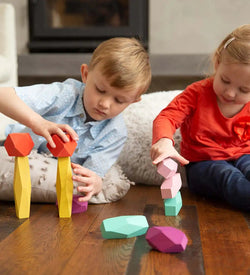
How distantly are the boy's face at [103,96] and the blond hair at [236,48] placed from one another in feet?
0.94

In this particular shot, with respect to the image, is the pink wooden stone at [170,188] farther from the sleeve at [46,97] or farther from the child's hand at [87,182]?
the sleeve at [46,97]

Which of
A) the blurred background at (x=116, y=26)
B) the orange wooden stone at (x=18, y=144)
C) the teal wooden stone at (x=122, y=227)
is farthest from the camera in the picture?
the blurred background at (x=116, y=26)

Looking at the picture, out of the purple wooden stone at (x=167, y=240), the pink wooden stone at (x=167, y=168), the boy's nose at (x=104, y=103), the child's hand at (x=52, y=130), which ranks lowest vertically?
the purple wooden stone at (x=167, y=240)

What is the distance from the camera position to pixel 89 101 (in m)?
1.31

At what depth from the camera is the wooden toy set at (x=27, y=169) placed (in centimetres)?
107

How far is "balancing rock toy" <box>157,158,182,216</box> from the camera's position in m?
1.09

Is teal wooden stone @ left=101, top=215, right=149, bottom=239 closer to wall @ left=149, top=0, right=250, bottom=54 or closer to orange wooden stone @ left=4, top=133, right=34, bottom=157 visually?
orange wooden stone @ left=4, top=133, right=34, bottom=157

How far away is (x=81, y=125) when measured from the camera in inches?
55.2

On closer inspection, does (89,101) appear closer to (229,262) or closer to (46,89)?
(46,89)

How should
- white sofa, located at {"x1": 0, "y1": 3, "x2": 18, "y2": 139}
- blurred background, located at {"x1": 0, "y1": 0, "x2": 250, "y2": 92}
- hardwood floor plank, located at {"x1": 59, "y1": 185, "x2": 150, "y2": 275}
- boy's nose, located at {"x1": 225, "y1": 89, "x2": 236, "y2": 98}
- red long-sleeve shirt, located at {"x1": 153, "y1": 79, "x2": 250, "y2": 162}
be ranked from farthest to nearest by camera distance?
blurred background, located at {"x1": 0, "y1": 0, "x2": 250, "y2": 92}, white sofa, located at {"x1": 0, "y1": 3, "x2": 18, "y2": 139}, red long-sleeve shirt, located at {"x1": 153, "y1": 79, "x2": 250, "y2": 162}, boy's nose, located at {"x1": 225, "y1": 89, "x2": 236, "y2": 98}, hardwood floor plank, located at {"x1": 59, "y1": 185, "x2": 150, "y2": 275}

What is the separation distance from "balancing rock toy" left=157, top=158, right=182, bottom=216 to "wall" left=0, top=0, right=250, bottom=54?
2.29 meters

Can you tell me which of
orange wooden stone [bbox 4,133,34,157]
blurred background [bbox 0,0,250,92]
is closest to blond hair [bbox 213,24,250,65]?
orange wooden stone [bbox 4,133,34,157]

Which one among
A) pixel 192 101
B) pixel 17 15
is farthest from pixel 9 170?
pixel 17 15

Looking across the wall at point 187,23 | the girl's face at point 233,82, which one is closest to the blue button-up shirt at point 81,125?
the girl's face at point 233,82
